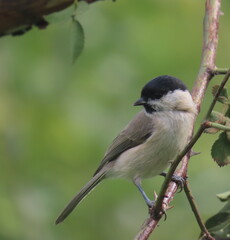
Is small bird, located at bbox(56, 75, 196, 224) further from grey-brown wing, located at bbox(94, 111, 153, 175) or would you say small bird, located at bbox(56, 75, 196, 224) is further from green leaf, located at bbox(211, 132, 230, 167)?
green leaf, located at bbox(211, 132, 230, 167)

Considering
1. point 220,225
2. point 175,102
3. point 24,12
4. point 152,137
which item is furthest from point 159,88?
point 220,225

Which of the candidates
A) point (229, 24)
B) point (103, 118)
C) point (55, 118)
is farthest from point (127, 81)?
point (229, 24)

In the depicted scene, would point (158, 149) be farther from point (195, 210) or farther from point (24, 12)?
point (195, 210)

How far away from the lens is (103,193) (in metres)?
3.54

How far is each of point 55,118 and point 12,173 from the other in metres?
0.42

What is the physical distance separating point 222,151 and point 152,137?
1306 millimetres

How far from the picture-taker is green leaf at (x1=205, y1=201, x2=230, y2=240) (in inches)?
89.7

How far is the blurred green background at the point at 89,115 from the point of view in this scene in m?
3.52

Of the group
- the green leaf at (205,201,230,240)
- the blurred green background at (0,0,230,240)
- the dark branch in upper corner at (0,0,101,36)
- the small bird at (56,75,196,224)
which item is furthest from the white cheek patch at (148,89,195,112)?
the green leaf at (205,201,230,240)

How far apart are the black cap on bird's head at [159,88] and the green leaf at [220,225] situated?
3.71 feet

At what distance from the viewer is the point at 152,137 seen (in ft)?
11.3

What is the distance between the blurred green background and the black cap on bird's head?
0.28 m

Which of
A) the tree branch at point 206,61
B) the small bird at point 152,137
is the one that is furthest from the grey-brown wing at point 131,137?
the tree branch at point 206,61

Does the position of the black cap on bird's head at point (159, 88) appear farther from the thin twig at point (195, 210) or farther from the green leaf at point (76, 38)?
the thin twig at point (195, 210)
